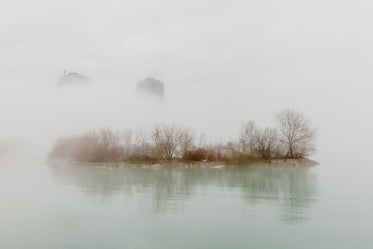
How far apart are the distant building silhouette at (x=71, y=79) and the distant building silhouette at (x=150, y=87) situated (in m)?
37.0

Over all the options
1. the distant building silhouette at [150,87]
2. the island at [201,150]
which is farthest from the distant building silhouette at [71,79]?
the island at [201,150]

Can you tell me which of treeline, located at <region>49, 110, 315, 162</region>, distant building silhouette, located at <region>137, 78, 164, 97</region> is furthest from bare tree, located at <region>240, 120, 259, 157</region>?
distant building silhouette, located at <region>137, 78, 164, 97</region>

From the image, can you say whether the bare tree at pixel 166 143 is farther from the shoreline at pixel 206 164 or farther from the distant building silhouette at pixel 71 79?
the distant building silhouette at pixel 71 79

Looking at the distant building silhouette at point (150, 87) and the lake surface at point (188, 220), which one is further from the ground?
the distant building silhouette at point (150, 87)

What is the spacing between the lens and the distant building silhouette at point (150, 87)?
174125 millimetres

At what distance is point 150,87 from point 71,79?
47.9 m

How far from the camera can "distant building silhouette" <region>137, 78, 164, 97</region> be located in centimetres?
17412

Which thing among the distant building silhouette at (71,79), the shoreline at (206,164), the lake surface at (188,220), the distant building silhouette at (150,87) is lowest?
the lake surface at (188,220)

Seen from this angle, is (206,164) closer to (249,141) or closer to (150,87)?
(249,141)

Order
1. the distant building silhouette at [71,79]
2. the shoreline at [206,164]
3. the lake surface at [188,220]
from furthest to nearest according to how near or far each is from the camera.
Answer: the distant building silhouette at [71,79] < the shoreline at [206,164] < the lake surface at [188,220]

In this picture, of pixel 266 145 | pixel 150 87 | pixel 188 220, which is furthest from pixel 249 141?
pixel 150 87

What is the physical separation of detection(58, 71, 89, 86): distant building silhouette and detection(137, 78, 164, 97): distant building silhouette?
121 ft

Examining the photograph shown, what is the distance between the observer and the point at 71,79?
183 m

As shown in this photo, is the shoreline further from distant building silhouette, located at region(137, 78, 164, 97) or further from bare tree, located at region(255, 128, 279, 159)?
distant building silhouette, located at region(137, 78, 164, 97)
